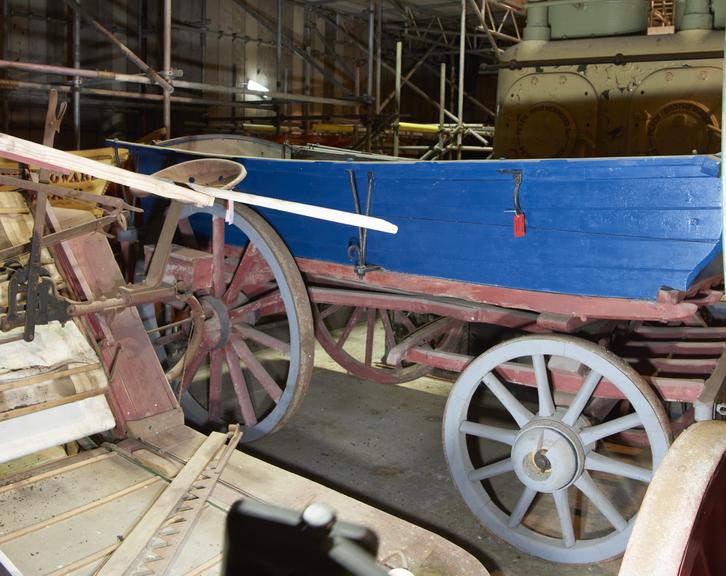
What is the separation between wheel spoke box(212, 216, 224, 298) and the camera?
377 centimetres

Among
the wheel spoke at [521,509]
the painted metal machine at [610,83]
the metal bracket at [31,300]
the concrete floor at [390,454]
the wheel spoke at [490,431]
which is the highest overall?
the painted metal machine at [610,83]

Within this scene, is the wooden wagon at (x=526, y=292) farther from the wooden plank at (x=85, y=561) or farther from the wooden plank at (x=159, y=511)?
the wooden plank at (x=85, y=561)

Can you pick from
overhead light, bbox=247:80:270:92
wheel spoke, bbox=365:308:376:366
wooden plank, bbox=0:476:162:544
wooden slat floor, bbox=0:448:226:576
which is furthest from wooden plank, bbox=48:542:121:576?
overhead light, bbox=247:80:270:92

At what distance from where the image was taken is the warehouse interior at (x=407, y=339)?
2.14 m

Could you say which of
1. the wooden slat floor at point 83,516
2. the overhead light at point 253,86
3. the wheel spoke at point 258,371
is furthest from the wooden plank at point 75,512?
the overhead light at point 253,86

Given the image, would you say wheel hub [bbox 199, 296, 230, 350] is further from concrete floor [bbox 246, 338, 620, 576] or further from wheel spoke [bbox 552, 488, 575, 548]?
wheel spoke [bbox 552, 488, 575, 548]

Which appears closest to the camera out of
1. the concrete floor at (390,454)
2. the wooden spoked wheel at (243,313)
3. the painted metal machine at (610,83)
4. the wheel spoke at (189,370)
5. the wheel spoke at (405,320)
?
the concrete floor at (390,454)

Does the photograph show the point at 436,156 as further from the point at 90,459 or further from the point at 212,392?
the point at 90,459

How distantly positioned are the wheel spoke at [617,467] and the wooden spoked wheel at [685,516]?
147 cm

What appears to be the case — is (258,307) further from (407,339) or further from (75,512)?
(75,512)

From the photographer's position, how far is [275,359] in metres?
5.61

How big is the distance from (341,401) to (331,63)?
301 inches

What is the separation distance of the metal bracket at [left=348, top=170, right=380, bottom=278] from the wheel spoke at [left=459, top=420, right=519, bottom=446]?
0.86 metres

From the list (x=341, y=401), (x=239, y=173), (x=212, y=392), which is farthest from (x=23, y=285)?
(x=341, y=401)
